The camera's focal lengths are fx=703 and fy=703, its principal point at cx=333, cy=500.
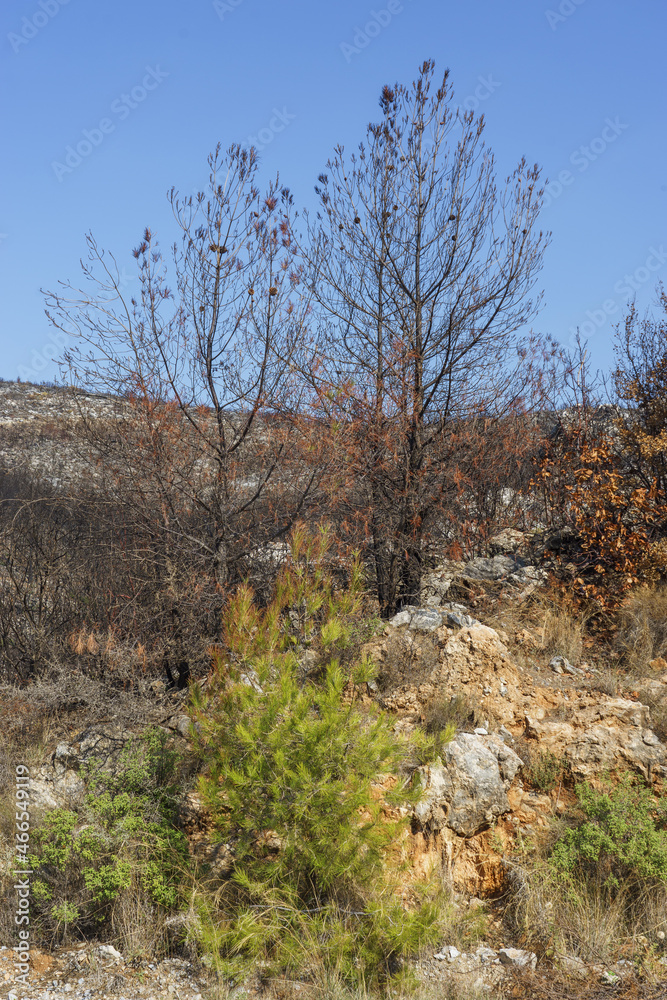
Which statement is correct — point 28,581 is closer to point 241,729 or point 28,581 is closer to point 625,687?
point 241,729

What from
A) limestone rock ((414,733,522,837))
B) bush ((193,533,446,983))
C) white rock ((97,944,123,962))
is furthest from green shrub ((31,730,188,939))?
limestone rock ((414,733,522,837))

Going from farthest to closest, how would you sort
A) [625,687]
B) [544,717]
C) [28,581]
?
[28,581] → [625,687] → [544,717]

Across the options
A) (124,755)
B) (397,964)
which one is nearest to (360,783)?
(397,964)

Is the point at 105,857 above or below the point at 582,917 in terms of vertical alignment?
above

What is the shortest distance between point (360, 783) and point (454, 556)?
424 cm

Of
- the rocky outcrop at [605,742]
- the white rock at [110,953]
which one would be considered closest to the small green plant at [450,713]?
the rocky outcrop at [605,742]

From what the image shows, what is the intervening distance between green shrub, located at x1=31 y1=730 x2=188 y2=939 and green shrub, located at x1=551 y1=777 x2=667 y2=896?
2363mm

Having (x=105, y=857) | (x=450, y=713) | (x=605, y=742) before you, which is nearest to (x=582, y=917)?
(x=605, y=742)

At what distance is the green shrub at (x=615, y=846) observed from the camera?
4.16m

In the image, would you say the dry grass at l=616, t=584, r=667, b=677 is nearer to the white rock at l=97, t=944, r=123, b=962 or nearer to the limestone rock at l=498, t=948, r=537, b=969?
the limestone rock at l=498, t=948, r=537, b=969

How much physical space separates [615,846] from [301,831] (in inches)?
74.4

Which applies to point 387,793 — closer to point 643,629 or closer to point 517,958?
point 517,958

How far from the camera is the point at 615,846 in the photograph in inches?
164

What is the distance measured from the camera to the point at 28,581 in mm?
7176
